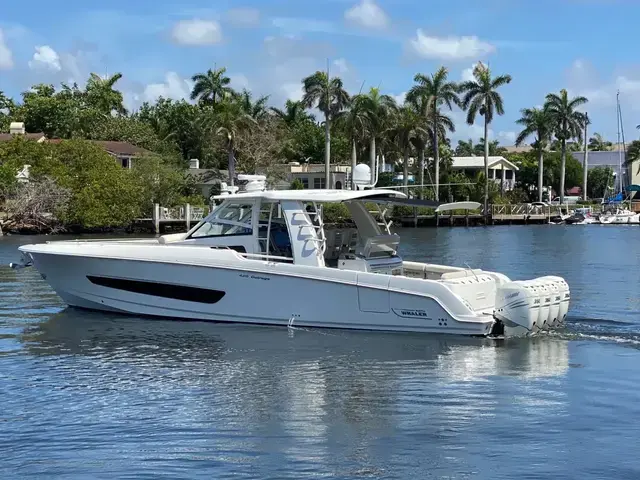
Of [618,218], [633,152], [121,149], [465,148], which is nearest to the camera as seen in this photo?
[121,149]

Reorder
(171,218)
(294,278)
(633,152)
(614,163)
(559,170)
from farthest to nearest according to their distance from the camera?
(614,163) → (559,170) → (633,152) → (171,218) → (294,278)

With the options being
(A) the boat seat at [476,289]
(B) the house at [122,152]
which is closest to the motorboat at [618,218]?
(B) the house at [122,152]

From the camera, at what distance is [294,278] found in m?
17.2

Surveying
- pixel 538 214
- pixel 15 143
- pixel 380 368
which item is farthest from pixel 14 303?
pixel 538 214

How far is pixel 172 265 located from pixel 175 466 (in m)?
8.55

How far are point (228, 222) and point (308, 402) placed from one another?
6.69 meters

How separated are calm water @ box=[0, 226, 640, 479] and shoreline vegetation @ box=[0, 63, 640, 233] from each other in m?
40.9

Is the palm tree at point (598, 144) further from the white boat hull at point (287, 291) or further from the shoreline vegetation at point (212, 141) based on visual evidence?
the white boat hull at point (287, 291)

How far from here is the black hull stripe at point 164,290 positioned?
1823cm

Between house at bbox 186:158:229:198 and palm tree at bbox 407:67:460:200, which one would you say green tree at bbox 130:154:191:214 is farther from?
palm tree at bbox 407:67:460:200

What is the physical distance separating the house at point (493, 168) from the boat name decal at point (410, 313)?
86805mm

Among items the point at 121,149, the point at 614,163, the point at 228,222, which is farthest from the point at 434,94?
the point at 228,222

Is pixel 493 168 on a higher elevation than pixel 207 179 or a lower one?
higher

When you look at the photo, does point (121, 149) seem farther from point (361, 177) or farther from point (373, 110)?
point (361, 177)
